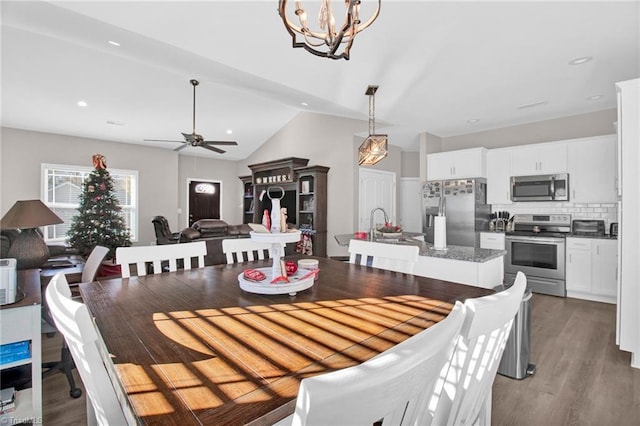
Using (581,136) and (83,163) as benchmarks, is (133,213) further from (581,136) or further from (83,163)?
(581,136)

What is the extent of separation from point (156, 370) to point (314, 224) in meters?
5.43

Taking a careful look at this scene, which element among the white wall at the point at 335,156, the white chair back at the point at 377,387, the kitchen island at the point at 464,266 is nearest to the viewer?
the white chair back at the point at 377,387

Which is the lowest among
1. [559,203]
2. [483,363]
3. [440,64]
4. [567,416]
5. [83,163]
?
[567,416]

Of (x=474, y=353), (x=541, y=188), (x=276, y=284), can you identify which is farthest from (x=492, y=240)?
(x=474, y=353)

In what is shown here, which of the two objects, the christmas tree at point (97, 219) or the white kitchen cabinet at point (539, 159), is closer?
the white kitchen cabinet at point (539, 159)

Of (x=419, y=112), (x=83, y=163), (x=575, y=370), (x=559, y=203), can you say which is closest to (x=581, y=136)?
(x=559, y=203)

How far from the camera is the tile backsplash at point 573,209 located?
4395 mm

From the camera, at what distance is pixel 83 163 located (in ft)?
23.0

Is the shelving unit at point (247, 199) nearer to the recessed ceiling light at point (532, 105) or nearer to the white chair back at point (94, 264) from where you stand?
the white chair back at point (94, 264)

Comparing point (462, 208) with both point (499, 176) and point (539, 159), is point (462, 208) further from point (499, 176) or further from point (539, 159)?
point (539, 159)

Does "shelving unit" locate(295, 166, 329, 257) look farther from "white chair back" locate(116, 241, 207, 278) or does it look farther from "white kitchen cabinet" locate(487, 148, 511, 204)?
"white chair back" locate(116, 241, 207, 278)

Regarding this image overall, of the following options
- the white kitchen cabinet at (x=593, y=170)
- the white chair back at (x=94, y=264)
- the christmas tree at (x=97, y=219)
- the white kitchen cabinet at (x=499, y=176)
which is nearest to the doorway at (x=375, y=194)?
the white kitchen cabinet at (x=499, y=176)

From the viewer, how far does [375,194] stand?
6.30 metres

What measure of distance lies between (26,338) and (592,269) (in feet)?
18.6
